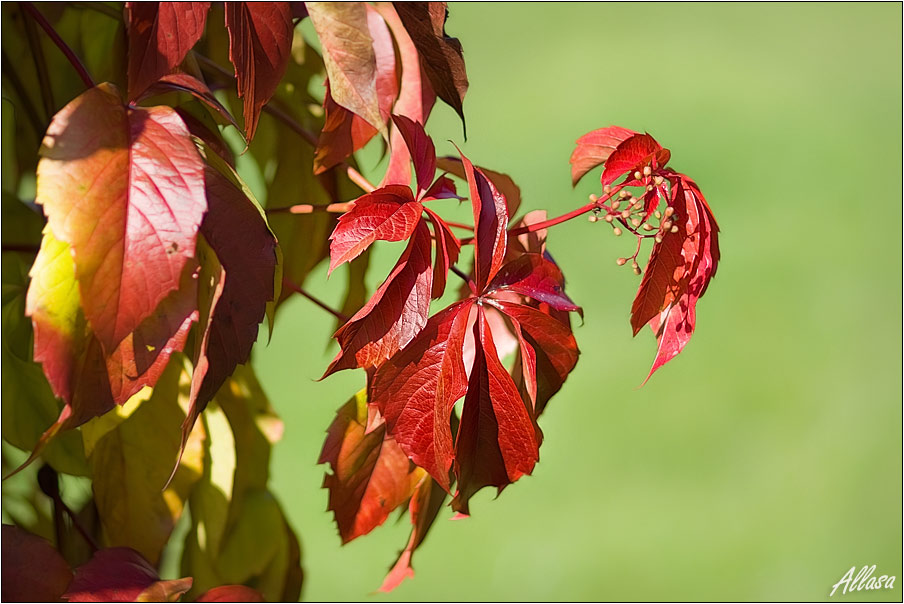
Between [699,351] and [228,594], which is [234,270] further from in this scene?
[699,351]

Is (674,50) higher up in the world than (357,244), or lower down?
higher up

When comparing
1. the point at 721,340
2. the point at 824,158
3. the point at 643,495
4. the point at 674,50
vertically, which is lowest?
the point at 643,495

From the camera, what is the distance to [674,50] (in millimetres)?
1236

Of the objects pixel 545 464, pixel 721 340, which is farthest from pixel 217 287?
pixel 721 340

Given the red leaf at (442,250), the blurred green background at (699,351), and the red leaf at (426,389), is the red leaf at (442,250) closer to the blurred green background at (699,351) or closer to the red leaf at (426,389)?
the red leaf at (426,389)

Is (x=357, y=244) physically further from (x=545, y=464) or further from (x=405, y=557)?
(x=545, y=464)

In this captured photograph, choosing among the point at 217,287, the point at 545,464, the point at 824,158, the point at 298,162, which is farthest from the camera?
the point at 824,158

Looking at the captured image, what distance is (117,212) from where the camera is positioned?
213 millimetres

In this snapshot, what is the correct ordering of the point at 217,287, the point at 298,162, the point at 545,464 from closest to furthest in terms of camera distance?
the point at 217,287
the point at 298,162
the point at 545,464

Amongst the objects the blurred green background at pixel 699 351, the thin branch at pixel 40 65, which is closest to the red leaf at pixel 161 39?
the thin branch at pixel 40 65

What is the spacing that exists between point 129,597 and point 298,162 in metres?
0.21

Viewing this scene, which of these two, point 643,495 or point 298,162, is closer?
point 298,162

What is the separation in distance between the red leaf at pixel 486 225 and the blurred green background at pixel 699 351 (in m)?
0.69

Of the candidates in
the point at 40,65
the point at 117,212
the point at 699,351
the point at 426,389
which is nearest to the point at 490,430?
the point at 426,389
